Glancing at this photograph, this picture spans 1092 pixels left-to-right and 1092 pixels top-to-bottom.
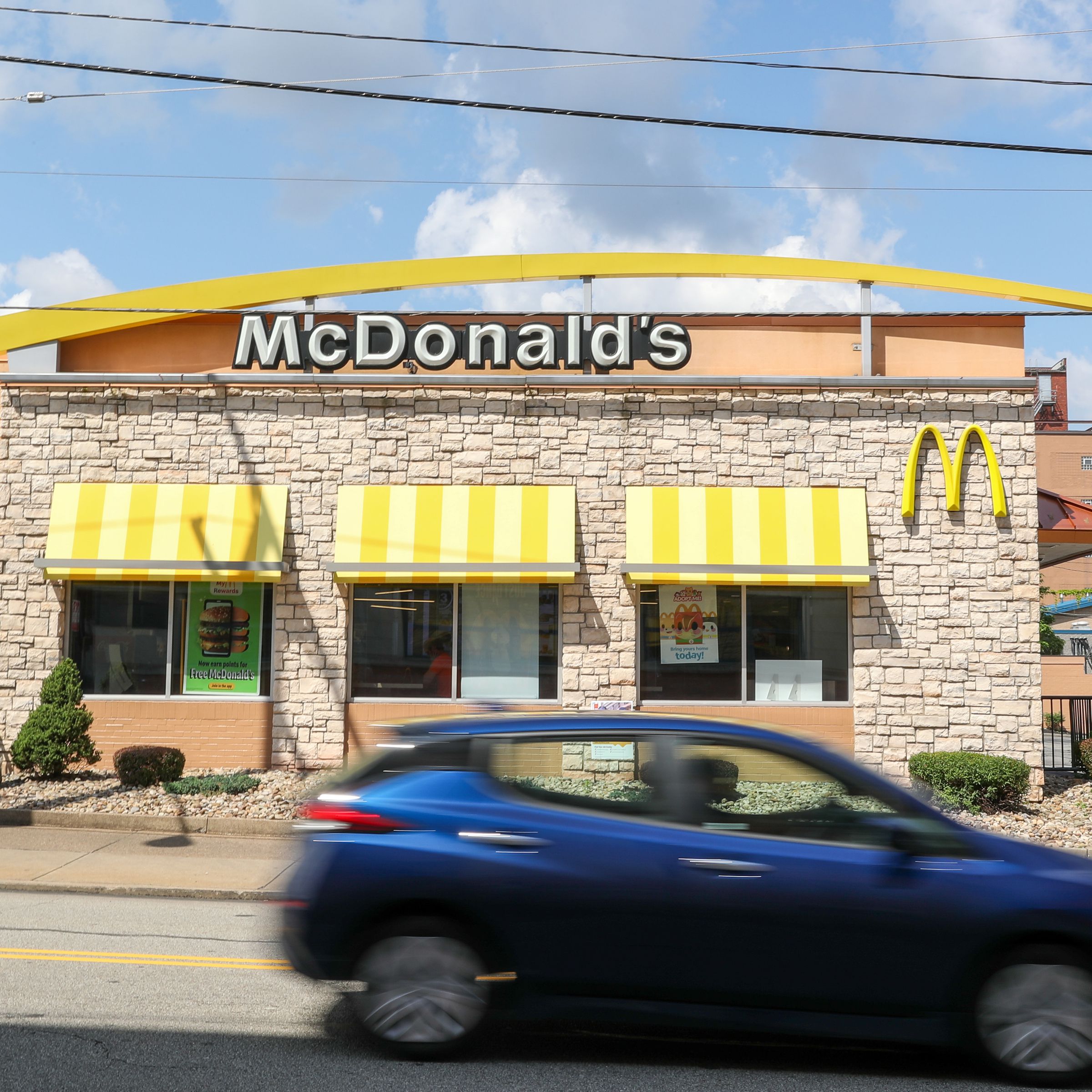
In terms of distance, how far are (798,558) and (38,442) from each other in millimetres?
10835

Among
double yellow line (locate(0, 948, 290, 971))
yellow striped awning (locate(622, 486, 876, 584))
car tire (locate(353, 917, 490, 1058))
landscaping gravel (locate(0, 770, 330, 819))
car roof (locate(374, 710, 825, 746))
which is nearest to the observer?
car tire (locate(353, 917, 490, 1058))

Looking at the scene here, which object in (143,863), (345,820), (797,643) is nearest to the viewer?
(345,820)

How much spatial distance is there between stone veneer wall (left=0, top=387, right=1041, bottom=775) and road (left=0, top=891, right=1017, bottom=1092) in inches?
328

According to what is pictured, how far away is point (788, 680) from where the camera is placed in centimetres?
1495

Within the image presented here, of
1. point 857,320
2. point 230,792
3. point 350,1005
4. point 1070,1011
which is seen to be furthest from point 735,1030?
point 857,320

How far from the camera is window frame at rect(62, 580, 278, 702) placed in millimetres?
15117

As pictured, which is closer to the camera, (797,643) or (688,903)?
(688,903)

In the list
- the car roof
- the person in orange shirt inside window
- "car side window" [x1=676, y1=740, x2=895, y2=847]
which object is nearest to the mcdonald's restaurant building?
the person in orange shirt inside window

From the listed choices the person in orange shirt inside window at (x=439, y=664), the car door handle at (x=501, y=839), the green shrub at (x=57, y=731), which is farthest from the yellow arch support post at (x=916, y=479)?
the green shrub at (x=57, y=731)

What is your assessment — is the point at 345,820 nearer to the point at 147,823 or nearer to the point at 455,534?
the point at 147,823

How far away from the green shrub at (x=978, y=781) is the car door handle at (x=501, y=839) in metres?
9.19

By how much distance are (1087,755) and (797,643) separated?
4.40 m

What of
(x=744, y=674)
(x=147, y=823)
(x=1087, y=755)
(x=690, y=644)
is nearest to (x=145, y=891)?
(x=147, y=823)

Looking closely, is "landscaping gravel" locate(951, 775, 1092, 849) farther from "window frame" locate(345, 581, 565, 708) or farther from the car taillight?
the car taillight
